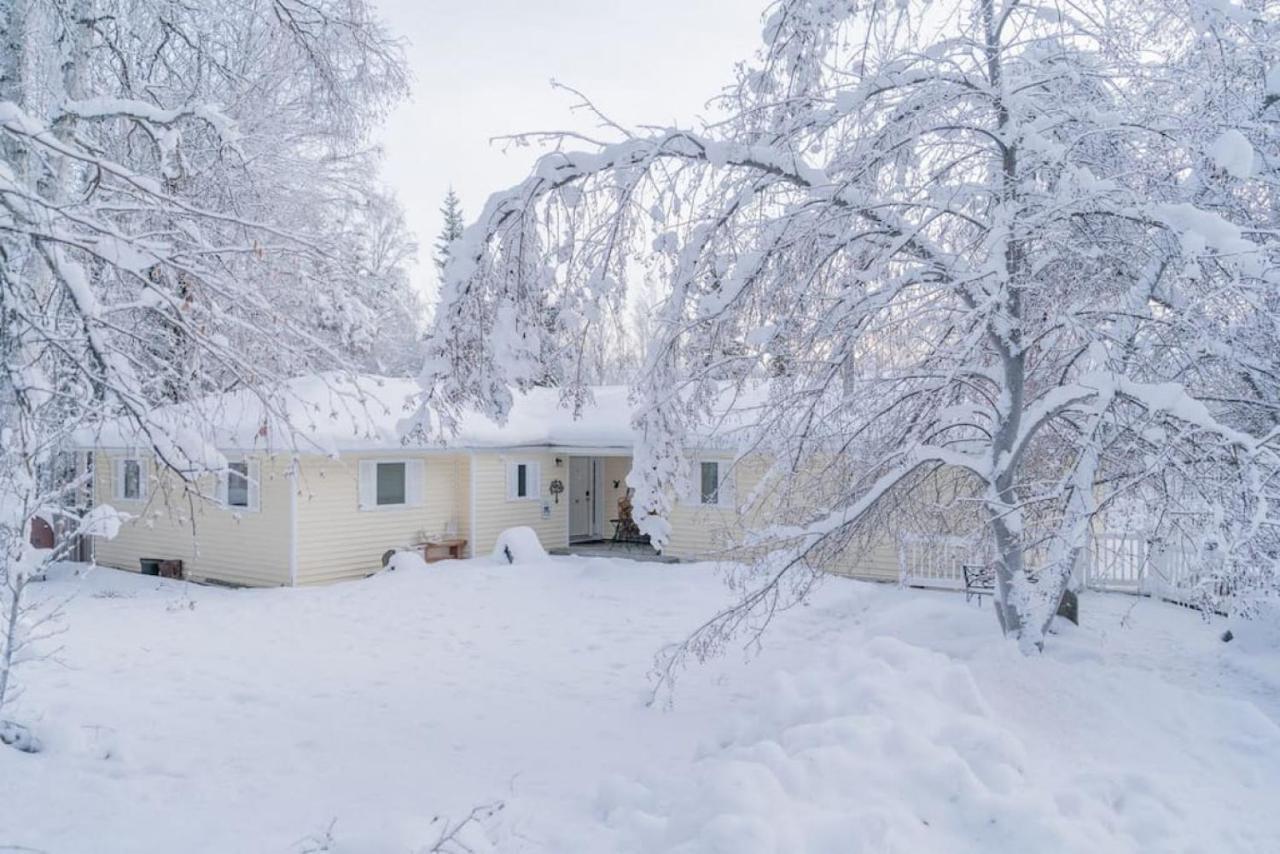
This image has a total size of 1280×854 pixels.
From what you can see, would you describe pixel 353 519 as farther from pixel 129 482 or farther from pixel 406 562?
pixel 129 482

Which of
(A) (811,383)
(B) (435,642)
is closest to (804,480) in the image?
(A) (811,383)

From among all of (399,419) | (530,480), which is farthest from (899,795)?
(530,480)

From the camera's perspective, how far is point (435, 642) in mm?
10102

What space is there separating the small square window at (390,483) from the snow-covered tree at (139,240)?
22.6 ft

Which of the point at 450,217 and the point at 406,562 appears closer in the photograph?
the point at 406,562

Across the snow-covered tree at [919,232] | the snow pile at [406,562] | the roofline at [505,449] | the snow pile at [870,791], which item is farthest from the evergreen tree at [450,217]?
the snow pile at [870,791]

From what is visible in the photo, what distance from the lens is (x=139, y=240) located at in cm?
395

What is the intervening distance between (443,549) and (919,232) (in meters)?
12.6

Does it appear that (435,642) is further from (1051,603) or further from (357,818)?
(1051,603)

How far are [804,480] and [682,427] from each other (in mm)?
2160

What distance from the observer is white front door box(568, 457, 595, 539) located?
1981cm

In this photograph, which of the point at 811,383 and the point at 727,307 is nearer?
the point at 727,307

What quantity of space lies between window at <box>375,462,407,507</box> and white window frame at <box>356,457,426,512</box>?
0.14ft

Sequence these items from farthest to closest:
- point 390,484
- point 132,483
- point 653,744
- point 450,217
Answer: point 450,217 < point 132,483 < point 390,484 < point 653,744
